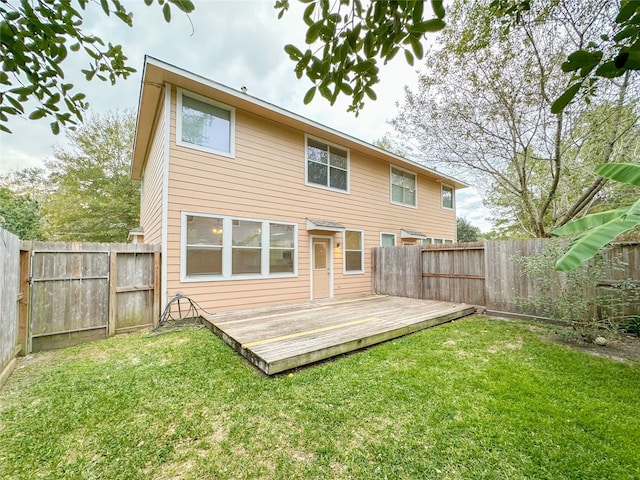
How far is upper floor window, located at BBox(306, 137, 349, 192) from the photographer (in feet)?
26.5

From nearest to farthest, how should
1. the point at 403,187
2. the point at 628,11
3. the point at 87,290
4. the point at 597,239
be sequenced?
the point at 628,11 → the point at 597,239 → the point at 87,290 → the point at 403,187

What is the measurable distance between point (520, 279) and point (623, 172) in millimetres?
3545

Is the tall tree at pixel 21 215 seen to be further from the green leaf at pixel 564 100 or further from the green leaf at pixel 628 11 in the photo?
the green leaf at pixel 628 11

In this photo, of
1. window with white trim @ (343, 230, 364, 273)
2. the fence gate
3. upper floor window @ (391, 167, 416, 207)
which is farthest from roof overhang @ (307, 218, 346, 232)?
the fence gate

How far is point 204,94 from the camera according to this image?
5.98 m

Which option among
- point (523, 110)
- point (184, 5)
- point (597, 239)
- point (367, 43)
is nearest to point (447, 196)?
point (523, 110)

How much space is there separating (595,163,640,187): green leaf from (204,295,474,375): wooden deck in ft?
11.2

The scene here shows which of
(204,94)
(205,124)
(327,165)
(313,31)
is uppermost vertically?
(204,94)

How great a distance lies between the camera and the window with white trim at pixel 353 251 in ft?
28.6

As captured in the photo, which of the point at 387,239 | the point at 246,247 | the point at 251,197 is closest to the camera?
the point at 246,247

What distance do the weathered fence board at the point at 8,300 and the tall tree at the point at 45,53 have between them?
8.06ft

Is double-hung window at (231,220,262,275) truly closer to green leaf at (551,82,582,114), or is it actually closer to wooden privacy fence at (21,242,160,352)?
wooden privacy fence at (21,242,160,352)

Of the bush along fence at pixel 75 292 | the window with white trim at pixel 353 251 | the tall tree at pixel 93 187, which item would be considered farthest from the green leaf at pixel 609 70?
the tall tree at pixel 93 187

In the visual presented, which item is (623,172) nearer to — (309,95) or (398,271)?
(309,95)
